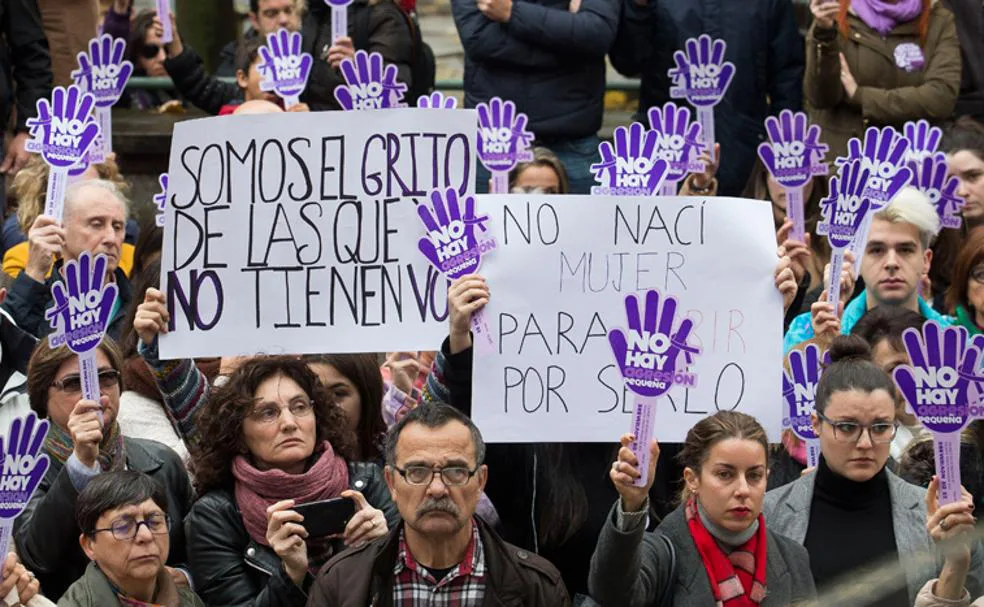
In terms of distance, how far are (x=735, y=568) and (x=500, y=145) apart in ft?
9.57

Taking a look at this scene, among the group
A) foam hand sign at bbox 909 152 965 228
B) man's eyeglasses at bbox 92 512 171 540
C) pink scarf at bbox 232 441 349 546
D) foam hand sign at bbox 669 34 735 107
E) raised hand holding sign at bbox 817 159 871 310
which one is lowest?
man's eyeglasses at bbox 92 512 171 540

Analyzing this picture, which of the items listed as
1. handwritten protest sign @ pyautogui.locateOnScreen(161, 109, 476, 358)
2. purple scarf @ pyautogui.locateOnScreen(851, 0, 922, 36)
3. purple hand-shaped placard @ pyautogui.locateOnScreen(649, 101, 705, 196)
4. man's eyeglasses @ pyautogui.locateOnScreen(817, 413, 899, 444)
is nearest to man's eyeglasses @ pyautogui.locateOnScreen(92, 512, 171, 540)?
handwritten protest sign @ pyautogui.locateOnScreen(161, 109, 476, 358)

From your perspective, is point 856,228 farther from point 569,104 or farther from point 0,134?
point 0,134

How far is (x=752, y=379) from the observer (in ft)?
21.1

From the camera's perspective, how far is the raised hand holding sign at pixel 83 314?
6.11 m

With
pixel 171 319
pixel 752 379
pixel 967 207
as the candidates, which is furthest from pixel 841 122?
pixel 171 319

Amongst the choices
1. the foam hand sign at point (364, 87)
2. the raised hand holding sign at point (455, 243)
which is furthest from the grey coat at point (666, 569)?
the foam hand sign at point (364, 87)

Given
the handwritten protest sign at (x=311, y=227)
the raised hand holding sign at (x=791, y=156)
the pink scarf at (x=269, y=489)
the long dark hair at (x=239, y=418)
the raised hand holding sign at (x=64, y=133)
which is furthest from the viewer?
the raised hand holding sign at (x=791, y=156)

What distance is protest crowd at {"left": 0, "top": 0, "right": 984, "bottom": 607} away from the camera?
5.70 m

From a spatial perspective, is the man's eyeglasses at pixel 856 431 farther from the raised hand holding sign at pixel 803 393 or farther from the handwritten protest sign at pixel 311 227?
the handwritten protest sign at pixel 311 227

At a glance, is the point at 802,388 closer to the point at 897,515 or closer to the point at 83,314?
the point at 897,515

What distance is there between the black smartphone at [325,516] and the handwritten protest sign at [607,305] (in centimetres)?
56

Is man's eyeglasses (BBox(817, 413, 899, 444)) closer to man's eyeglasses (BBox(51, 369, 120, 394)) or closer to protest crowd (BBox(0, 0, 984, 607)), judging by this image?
protest crowd (BBox(0, 0, 984, 607))

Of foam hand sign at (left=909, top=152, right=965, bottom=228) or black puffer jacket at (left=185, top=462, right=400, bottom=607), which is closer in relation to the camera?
black puffer jacket at (left=185, top=462, right=400, bottom=607)
